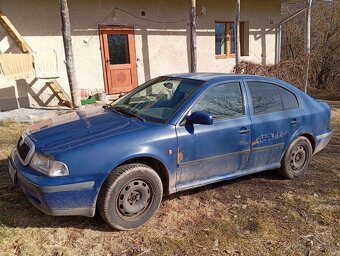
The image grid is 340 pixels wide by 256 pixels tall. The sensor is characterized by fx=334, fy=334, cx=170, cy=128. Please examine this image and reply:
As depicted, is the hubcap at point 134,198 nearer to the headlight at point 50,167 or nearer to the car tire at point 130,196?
the car tire at point 130,196

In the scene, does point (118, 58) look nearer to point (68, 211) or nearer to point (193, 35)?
point (193, 35)

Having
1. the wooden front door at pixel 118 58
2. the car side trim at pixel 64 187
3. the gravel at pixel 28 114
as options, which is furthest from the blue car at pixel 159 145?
the wooden front door at pixel 118 58

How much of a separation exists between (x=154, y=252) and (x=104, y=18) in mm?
8700

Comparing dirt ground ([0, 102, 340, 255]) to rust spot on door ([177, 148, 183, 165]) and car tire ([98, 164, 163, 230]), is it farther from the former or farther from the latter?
rust spot on door ([177, 148, 183, 165])

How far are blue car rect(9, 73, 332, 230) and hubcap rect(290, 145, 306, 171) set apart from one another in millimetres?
15

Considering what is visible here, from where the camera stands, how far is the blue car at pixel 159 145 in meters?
2.97

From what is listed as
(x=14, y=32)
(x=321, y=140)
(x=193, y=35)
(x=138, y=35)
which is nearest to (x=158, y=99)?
(x=321, y=140)

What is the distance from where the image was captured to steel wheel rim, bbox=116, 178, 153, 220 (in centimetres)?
319

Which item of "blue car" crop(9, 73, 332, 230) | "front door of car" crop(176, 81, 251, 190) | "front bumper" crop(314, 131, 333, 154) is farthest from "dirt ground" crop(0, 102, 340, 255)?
"front bumper" crop(314, 131, 333, 154)

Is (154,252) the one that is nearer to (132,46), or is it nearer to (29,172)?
(29,172)

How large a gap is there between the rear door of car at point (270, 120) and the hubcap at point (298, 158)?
0.90ft

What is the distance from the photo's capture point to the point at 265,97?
4.15 metres

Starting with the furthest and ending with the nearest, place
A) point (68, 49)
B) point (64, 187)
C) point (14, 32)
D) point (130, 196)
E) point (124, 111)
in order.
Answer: point (14, 32) < point (68, 49) < point (124, 111) < point (130, 196) < point (64, 187)

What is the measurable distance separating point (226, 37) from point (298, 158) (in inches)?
375
